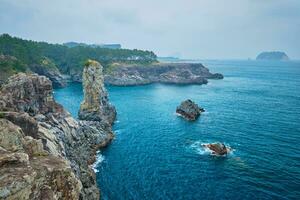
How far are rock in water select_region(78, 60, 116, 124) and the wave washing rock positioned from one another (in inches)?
788

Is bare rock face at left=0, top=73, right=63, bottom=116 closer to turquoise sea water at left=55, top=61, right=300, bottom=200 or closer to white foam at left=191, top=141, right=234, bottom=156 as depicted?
turquoise sea water at left=55, top=61, right=300, bottom=200

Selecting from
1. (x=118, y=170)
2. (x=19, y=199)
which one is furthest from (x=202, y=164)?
(x=19, y=199)

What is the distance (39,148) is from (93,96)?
8089cm

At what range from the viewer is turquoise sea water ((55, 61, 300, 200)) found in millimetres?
66375

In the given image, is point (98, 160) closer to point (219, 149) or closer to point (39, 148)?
point (219, 149)

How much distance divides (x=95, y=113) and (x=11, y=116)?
6921 centimetres

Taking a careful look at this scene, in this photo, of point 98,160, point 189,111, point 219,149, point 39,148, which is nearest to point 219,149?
point 219,149

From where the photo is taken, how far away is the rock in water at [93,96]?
376 feet

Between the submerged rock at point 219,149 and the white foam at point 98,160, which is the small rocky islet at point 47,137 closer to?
the white foam at point 98,160

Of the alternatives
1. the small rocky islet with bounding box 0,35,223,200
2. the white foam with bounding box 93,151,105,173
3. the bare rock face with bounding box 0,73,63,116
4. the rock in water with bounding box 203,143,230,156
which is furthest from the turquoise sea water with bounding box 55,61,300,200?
the bare rock face with bounding box 0,73,63,116

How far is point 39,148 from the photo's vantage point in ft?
126

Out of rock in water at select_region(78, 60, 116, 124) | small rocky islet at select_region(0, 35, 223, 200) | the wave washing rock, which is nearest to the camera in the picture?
the wave washing rock

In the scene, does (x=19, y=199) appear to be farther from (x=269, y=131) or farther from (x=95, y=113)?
(x=269, y=131)

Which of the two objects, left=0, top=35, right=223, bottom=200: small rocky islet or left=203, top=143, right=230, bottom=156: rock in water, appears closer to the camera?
left=0, top=35, right=223, bottom=200: small rocky islet
